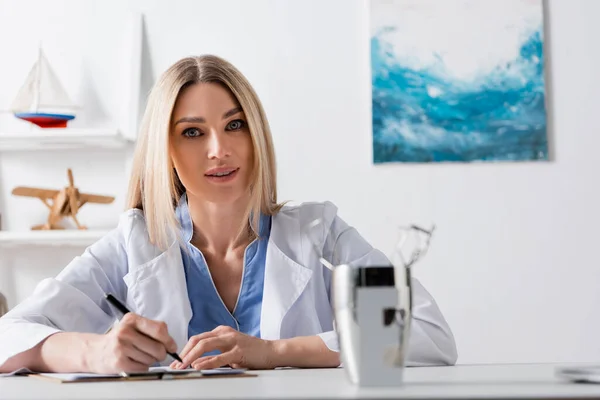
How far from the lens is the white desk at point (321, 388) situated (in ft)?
2.57

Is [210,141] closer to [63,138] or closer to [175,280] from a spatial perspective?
[175,280]

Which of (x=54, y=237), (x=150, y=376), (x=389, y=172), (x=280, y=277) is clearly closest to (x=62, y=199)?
(x=54, y=237)

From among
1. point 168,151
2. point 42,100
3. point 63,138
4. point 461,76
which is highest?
point 461,76

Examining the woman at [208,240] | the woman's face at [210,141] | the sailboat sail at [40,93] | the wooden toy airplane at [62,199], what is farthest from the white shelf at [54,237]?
the woman's face at [210,141]

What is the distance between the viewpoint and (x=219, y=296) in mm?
1807

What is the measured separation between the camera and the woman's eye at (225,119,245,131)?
1.83 metres

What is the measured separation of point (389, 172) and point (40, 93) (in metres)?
1.27

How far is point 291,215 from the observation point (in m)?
1.88

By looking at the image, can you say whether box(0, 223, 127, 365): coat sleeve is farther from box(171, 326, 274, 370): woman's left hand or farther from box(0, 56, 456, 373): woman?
box(171, 326, 274, 370): woman's left hand

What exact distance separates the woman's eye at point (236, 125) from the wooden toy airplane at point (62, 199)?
125 cm

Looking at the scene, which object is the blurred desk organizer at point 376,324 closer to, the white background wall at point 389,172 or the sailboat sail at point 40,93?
the white background wall at point 389,172

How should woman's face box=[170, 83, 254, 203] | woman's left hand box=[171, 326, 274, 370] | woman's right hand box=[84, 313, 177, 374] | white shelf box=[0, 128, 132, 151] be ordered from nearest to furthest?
woman's right hand box=[84, 313, 177, 374]
woman's left hand box=[171, 326, 274, 370]
woman's face box=[170, 83, 254, 203]
white shelf box=[0, 128, 132, 151]

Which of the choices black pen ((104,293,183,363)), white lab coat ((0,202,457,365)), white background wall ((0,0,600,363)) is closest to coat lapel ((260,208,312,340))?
white lab coat ((0,202,457,365))

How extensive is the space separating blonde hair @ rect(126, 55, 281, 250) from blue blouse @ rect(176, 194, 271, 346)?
0.18 feet
